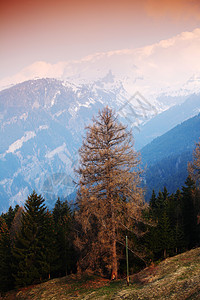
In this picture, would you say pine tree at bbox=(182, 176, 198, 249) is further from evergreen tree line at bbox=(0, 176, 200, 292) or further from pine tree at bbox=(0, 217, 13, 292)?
pine tree at bbox=(0, 217, 13, 292)

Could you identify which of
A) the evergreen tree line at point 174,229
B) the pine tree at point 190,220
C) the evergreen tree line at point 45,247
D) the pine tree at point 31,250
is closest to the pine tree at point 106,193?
the evergreen tree line at point 45,247

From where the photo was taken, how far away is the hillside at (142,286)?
56.7ft

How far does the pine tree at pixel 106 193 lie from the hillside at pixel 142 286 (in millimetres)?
1868

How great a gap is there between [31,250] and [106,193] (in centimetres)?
1366

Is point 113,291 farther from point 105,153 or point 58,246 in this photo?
point 58,246

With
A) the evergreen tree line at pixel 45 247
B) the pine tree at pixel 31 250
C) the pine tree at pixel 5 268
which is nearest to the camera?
the pine tree at pixel 31 250

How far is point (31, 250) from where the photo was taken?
2853cm

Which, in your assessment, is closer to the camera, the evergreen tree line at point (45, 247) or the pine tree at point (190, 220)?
the evergreen tree line at point (45, 247)

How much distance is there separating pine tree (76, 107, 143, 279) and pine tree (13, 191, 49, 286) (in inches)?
363

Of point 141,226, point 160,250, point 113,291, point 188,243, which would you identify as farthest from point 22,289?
point 188,243

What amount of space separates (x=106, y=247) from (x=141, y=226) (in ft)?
31.2

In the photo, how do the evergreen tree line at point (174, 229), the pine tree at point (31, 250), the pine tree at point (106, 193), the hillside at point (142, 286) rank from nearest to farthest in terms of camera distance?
the hillside at point (142, 286) < the pine tree at point (106, 193) < the pine tree at point (31, 250) < the evergreen tree line at point (174, 229)

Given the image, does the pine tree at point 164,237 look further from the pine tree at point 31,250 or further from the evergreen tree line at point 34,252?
the pine tree at point 31,250

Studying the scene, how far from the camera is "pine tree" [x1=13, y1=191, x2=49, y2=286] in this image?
89.0 feet
